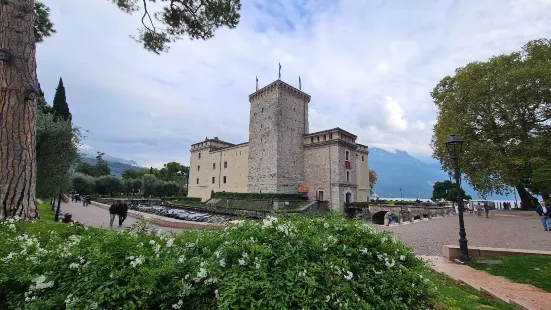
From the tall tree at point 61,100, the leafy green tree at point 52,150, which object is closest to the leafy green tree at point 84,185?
the tall tree at point 61,100

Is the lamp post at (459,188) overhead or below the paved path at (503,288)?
overhead

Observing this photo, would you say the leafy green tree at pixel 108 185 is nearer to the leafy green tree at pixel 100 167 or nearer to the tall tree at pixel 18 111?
the leafy green tree at pixel 100 167

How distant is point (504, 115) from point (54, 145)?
30.7m

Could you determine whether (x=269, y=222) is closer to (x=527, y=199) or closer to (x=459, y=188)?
(x=459, y=188)

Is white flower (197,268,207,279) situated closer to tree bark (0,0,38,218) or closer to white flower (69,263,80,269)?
white flower (69,263,80,269)

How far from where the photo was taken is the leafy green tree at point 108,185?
4709 cm

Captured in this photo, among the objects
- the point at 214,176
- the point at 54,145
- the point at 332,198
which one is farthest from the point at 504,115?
the point at 214,176

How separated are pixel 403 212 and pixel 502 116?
1148 cm

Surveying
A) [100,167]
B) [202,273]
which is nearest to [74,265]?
[202,273]

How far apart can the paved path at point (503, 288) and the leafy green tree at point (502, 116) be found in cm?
1870

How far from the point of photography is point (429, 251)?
9.05m

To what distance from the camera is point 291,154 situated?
118 ft

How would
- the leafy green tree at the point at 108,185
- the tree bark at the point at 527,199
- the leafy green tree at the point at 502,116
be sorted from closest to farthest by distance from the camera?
the leafy green tree at the point at 502,116, the tree bark at the point at 527,199, the leafy green tree at the point at 108,185

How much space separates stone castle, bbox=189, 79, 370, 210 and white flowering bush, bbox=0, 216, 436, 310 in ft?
102
